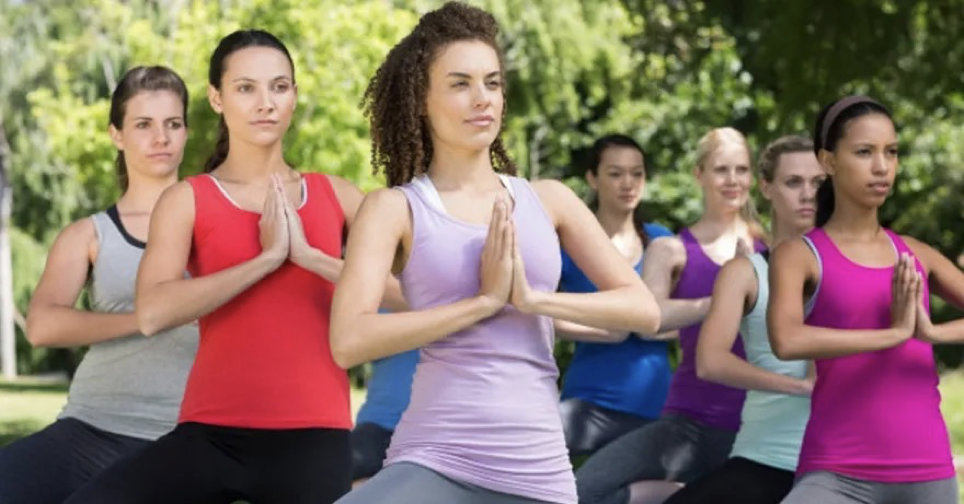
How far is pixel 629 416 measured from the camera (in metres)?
8.35

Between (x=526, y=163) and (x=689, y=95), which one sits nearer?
(x=689, y=95)

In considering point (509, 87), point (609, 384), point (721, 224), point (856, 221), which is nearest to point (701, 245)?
point (721, 224)

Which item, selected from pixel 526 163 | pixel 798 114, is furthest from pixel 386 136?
pixel 526 163

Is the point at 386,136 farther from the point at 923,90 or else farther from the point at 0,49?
the point at 0,49

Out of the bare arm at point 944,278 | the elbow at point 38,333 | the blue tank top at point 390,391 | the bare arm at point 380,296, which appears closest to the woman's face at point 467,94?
the bare arm at point 380,296

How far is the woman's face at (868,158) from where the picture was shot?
18.1 feet

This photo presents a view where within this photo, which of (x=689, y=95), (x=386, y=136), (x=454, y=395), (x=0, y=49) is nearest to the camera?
(x=454, y=395)

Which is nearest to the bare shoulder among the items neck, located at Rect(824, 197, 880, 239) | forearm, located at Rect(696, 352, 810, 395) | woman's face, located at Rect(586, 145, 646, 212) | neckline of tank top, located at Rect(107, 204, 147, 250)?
neck, located at Rect(824, 197, 880, 239)

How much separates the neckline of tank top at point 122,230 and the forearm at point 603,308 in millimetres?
2506

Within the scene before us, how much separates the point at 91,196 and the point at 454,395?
4185 centimetres

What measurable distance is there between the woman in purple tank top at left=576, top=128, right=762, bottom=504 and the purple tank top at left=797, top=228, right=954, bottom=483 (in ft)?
6.40

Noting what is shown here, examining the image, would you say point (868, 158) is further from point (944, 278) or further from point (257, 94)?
point (257, 94)

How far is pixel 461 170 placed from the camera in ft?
14.6

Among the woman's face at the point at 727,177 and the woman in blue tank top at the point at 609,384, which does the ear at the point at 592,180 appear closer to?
the woman in blue tank top at the point at 609,384
